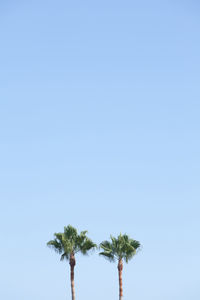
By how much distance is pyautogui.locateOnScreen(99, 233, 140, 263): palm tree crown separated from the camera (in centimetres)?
8675

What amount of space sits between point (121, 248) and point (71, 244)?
22.4ft

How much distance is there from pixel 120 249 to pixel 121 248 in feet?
0.65

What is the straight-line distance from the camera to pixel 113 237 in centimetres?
8781

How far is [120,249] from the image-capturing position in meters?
86.8

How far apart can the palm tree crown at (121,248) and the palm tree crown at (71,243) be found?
84.3 inches

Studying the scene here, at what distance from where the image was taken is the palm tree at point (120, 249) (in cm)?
8662

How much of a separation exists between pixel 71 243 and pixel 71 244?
17 centimetres

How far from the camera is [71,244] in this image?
86062 mm

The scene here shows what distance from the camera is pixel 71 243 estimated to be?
8619cm

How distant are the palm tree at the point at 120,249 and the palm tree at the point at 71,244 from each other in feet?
7.09

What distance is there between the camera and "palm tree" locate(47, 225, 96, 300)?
8588cm

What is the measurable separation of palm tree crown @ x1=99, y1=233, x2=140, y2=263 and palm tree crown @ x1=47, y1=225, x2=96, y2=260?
84.3 inches

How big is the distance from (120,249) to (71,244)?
264 inches

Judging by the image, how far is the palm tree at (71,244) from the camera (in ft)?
282
